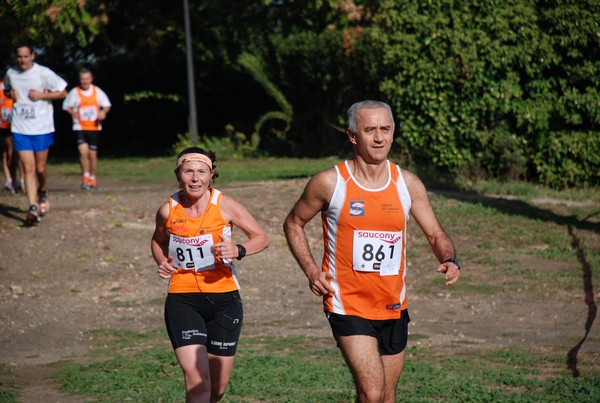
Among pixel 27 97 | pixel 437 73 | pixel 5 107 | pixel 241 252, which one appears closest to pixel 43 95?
pixel 27 97

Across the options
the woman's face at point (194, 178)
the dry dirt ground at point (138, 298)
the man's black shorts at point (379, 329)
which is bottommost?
the dry dirt ground at point (138, 298)

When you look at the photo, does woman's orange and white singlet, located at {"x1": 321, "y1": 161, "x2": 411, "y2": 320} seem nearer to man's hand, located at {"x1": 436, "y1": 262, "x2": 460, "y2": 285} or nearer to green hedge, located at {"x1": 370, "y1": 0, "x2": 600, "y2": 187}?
man's hand, located at {"x1": 436, "y1": 262, "x2": 460, "y2": 285}

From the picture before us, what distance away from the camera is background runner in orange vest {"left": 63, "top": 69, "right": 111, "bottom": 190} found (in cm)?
1620

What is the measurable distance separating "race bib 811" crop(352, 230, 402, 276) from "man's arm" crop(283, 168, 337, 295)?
0.21 meters

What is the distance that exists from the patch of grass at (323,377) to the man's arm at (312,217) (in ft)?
5.92

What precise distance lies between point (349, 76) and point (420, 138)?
645cm

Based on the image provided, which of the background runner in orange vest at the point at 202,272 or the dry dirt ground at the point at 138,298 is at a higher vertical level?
the background runner in orange vest at the point at 202,272

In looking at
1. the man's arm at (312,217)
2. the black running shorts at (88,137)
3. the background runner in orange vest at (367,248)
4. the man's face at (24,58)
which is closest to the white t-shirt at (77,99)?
the black running shorts at (88,137)

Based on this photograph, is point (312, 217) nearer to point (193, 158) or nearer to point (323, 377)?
point (193, 158)

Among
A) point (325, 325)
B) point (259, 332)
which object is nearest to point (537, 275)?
point (325, 325)

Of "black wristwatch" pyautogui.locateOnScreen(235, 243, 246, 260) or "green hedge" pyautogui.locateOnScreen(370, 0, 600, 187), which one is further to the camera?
"green hedge" pyautogui.locateOnScreen(370, 0, 600, 187)

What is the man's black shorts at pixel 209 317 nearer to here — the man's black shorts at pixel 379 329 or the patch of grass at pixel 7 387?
the man's black shorts at pixel 379 329

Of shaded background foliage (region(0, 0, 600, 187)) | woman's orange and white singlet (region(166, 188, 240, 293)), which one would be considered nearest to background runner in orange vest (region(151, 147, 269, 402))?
woman's orange and white singlet (region(166, 188, 240, 293))

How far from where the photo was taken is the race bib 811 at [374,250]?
5223 mm
